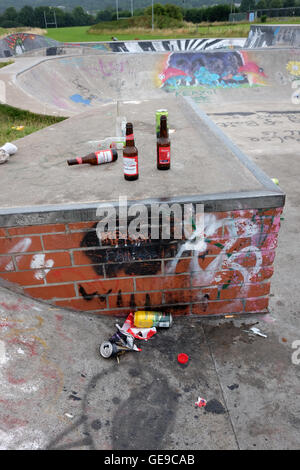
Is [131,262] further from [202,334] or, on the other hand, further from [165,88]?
[165,88]

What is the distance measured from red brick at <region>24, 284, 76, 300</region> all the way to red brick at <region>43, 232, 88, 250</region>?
38 cm

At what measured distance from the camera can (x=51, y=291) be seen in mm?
3014

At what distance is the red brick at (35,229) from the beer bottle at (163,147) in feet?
3.97

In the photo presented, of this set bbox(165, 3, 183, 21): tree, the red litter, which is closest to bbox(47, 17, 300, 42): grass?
Result: bbox(165, 3, 183, 21): tree

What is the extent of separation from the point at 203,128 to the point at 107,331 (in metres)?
3.12

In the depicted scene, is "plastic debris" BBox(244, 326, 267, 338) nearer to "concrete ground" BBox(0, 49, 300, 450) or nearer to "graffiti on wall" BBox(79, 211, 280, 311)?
"concrete ground" BBox(0, 49, 300, 450)

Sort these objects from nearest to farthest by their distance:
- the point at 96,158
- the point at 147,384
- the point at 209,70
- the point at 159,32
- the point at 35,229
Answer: the point at 147,384 → the point at 35,229 → the point at 96,158 → the point at 209,70 → the point at 159,32

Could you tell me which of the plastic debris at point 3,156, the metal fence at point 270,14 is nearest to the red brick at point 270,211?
the plastic debris at point 3,156

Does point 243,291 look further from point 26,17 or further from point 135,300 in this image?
point 26,17

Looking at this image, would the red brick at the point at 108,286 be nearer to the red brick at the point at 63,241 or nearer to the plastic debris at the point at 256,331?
the red brick at the point at 63,241

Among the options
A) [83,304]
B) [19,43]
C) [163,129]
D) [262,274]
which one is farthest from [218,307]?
[19,43]

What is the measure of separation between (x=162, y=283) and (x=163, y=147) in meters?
1.27

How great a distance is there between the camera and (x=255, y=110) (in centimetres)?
1336
